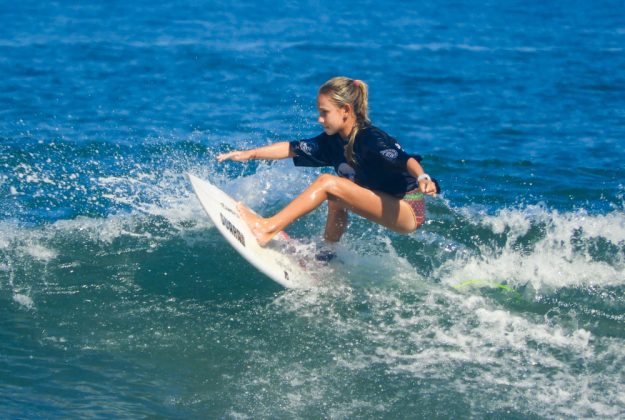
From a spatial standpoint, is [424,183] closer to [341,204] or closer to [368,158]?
[368,158]

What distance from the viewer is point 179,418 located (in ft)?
19.7

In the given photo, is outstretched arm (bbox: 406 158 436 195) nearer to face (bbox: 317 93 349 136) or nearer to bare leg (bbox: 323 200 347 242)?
face (bbox: 317 93 349 136)

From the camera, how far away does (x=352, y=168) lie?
7.74 m

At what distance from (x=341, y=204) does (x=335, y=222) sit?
2.01 feet

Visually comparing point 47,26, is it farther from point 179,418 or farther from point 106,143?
point 179,418

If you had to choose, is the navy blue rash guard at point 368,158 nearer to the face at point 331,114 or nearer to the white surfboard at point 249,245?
the face at point 331,114

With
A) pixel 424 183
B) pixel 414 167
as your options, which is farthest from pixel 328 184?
pixel 424 183

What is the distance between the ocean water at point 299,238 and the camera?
21.1 ft

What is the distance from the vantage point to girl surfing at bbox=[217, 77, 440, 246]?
731 cm

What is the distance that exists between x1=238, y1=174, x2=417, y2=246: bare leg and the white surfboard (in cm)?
9

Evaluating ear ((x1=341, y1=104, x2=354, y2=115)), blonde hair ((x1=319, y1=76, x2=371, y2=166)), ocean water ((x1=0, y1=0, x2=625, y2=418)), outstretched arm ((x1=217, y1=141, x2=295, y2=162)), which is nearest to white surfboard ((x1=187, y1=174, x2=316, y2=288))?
ocean water ((x1=0, y1=0, x2=625, y2=418))

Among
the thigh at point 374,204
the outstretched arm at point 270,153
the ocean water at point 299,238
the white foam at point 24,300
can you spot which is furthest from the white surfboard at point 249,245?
the white foam at point 24,300

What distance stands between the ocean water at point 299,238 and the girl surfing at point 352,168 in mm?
664

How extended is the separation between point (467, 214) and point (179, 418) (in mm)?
4693
